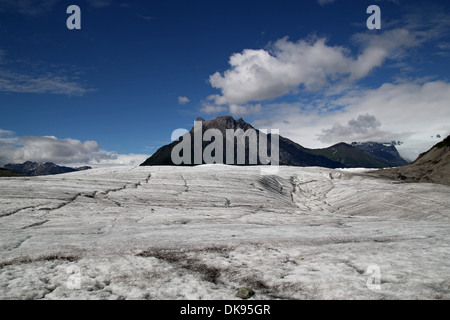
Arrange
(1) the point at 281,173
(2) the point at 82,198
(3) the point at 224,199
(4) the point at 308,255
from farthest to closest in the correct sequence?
(1) the point at 281,173
(3) the point at 224,199
(2) the point at 82,198
(4) the point at 308,255

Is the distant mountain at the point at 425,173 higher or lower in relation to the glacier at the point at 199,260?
higher

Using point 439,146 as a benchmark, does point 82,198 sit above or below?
below

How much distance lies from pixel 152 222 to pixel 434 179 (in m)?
88.0

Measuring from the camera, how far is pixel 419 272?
601 centimetres

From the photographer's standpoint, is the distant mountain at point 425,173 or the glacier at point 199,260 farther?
the distant mountain at point 425,173

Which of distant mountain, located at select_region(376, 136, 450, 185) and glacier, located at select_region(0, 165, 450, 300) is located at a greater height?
distant mountain, located at select_region(376, 136, 450, 185)

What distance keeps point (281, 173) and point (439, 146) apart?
117 meters

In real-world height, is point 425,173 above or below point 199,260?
above

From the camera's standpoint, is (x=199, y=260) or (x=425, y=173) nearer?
(x=199, y=260)

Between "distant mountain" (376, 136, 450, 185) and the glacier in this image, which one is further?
"distant mountain" (376, 136, 450, 185)
